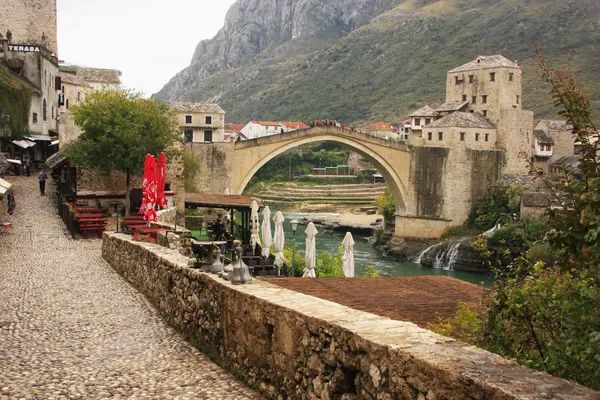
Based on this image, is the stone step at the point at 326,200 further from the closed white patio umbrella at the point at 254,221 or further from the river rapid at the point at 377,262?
the closed white patio umbrella at the point at 254,221

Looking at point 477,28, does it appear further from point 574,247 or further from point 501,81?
point 574,247

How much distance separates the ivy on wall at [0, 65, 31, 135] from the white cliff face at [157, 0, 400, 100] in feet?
371

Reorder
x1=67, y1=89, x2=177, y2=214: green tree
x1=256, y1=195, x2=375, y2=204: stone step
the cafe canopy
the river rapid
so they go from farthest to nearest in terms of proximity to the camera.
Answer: x1=256, y1=195, x2=375, y2=204: stone step < the river rapid < x1=67, y1=89, x2=177, y2=214: green tree < the cafe canopy

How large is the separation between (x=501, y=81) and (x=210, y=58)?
438ft

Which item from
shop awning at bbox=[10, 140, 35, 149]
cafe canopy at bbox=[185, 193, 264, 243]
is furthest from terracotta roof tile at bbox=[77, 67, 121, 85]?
cafe canopy at bbox=[185, 193, 264, 243]

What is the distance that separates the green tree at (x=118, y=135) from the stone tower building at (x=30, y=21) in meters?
23.3

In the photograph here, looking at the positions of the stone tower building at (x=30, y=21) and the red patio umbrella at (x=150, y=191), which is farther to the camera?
the stone tower building at (x=30, y=21)

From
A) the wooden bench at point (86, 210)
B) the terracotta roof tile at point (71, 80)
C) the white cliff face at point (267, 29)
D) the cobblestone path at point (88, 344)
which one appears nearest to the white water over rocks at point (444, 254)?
the wooden bench at point (86, 210)

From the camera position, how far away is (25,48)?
3775 centimetres

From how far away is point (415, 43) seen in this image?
103 m

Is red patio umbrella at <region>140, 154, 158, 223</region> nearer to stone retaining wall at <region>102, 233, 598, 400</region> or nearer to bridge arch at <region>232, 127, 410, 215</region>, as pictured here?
stone retaining wall at <region>102, 233, 598, 400</region>

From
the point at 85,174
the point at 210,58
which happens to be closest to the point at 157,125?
the point at 85,174

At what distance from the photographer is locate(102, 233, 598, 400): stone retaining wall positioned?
10.1 feet

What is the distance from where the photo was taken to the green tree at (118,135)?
2123 cm
